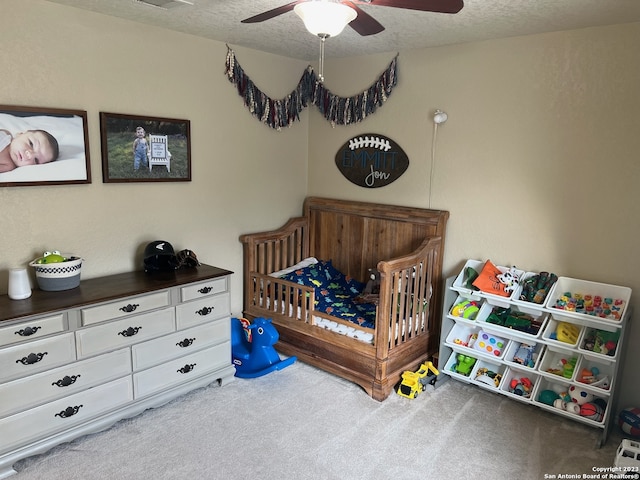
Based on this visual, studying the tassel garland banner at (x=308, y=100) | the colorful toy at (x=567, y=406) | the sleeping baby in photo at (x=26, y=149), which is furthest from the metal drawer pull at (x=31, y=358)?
the colorful toy at (x=567, y=406)

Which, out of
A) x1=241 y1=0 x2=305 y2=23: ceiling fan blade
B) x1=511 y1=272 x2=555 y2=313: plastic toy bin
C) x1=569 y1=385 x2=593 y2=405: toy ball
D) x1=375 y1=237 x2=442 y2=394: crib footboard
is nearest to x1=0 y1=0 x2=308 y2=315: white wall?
x1=241 y1=0 x2=305 y2=23: ceiling fan blade

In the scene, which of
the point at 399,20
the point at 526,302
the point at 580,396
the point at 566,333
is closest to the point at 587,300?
the point at 566,333

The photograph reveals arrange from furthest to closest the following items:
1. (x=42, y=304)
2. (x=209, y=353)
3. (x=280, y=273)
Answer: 1. (x=280, y=273)
2. (x=209, y=353)
3. (x=42, y=304)

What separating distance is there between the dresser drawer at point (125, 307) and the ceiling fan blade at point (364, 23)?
6.06 feet

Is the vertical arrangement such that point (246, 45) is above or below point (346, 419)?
above

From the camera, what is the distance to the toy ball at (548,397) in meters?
2.85

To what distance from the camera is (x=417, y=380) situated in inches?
122

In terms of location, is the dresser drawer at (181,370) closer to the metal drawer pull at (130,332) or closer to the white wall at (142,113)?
the metal drawer pull at (130,332)

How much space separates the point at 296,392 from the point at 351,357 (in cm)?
44

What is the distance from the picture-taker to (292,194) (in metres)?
4.23

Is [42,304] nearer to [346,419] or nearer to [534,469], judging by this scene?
[346,419]

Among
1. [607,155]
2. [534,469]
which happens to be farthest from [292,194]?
[534,469]

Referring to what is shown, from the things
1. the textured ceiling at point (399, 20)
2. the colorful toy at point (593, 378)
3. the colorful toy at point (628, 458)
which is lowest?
the colorful toy at point (628, 458)

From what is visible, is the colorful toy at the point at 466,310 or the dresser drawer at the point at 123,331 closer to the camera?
the dresser drawer at the point at 123,331
